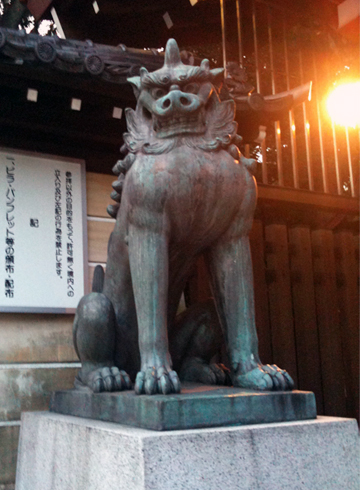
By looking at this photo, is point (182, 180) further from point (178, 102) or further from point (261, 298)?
point (261, 298)

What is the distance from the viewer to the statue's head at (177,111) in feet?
7.02

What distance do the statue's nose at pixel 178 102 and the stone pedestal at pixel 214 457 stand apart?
129cm

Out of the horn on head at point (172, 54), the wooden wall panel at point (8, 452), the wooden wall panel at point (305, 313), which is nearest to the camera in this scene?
the horn on head at point (172, 54)

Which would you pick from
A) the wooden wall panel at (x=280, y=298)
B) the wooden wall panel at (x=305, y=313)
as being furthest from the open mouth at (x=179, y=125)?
the wooden wall panel at (x=305, y=313)

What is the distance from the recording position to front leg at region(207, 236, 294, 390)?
2121mm

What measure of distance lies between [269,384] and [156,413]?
0.52m

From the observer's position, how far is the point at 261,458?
1687mm

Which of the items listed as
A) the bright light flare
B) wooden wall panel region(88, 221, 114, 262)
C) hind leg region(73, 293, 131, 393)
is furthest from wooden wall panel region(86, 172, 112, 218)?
the bright light flare

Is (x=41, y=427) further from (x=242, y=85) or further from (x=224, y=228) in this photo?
(x=242, y=85)

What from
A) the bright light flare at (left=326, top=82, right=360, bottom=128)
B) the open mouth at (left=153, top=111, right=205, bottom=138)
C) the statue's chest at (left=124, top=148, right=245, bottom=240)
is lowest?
the statue's chest at (left=124, top=148, right=245, bottom=240)

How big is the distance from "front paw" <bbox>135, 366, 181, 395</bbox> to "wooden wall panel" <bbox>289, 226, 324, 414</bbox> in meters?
2.71

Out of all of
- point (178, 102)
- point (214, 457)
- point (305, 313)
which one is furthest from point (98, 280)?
point (305, 313)

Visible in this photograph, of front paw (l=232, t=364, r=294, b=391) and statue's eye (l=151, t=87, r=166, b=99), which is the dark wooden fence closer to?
front paw (l=232, t=364, r=294, b=391)

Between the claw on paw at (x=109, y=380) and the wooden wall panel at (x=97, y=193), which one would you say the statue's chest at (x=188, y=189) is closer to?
the claw on paw at (x=109, y=380)
